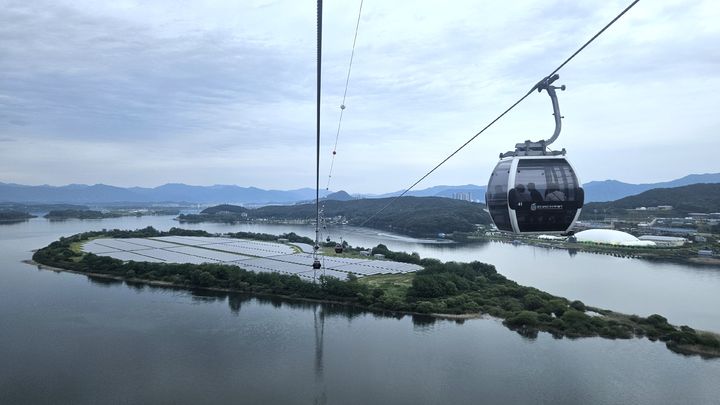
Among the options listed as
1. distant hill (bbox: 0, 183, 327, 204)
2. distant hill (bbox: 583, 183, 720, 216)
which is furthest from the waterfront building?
distant hill (bbox: 0, 183, 327, 204)

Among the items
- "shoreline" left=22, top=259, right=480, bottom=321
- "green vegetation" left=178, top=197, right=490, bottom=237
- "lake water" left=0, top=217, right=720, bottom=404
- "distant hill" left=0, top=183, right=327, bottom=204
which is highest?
"distant hill" left=0, top=183, right=327, bottom=204

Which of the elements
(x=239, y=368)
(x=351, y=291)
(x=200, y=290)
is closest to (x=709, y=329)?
(x=351, y=291)

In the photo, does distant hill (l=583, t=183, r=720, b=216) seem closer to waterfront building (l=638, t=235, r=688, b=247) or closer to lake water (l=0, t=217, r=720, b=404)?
waterfront building (l=638, t=235, r=688, b=247)

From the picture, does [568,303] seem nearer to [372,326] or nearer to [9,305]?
[372,326]

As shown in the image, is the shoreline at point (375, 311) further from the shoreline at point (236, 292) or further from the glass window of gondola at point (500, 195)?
the glass window of gondola at point (500, 195)

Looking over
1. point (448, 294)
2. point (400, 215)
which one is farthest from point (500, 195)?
point (400, 215)
